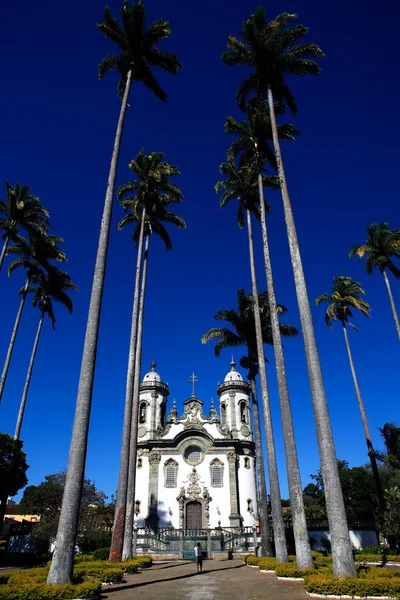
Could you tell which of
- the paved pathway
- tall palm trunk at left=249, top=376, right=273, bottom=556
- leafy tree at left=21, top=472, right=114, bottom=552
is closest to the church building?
leafy tree at left=21, top=472, right=114, bottom=552

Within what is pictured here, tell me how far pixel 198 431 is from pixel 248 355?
16.5 meters

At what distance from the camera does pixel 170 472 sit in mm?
40938

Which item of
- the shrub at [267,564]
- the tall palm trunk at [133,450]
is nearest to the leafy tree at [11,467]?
the tall palm trunk at [133,450]

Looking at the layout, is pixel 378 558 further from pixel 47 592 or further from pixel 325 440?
pixel 47 592

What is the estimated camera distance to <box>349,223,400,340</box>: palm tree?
1228 inches

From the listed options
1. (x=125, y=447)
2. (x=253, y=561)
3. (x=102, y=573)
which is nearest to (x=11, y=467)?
(x=125, y=447)

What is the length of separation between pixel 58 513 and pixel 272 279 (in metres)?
27.6

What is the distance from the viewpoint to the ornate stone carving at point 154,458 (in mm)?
41125

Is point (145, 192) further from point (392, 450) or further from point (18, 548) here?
point (18, 548)

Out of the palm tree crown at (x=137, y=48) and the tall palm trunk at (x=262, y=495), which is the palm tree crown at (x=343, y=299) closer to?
the tall palm trunk at (x=262, y=495)

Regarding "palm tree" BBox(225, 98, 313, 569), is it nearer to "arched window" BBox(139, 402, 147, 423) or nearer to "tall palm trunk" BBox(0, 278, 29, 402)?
"tall palm trunk" BBox(0, 278, 29, 402)

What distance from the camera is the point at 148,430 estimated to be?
43.9 m

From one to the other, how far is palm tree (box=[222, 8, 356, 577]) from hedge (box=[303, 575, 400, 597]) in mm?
2884

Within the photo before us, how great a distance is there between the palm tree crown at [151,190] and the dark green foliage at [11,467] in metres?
16.2
